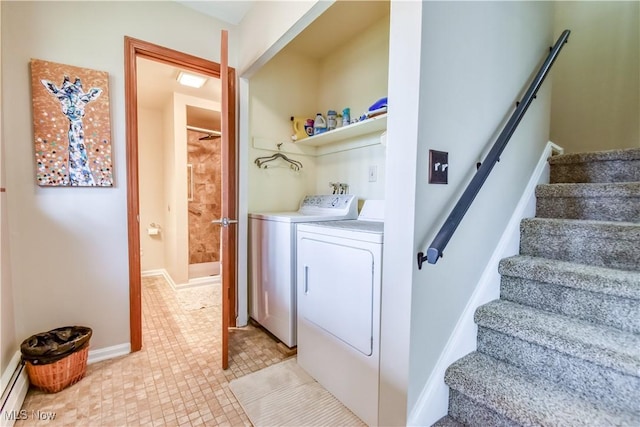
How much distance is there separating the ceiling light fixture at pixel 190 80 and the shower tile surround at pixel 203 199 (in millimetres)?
915

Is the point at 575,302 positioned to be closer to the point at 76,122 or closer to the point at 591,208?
the point at 591,208

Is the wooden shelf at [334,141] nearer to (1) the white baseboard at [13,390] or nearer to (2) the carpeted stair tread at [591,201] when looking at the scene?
(2) the carpeted stair tread at [591,201]

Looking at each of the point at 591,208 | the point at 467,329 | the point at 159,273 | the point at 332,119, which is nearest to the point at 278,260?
the point at 467,329

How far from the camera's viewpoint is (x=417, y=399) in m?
1.13

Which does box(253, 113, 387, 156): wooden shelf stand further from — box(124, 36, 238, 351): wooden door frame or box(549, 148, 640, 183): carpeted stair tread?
box(549, 148, 640, 183): carpeted stair tread

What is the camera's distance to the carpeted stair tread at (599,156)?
1536mm

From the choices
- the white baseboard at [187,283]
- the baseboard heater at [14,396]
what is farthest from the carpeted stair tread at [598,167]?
the white baseboard at [187,283]

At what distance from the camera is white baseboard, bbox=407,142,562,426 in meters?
1.15

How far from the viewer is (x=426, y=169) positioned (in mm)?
1068

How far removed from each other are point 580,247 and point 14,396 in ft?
9.50

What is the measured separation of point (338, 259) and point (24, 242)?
184 centimetres

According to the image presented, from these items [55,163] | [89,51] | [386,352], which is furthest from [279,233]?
[89,51]

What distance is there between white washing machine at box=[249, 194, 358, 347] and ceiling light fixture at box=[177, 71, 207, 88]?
61.6 inches

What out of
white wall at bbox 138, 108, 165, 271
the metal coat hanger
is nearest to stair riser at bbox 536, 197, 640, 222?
the metal coat hanger
